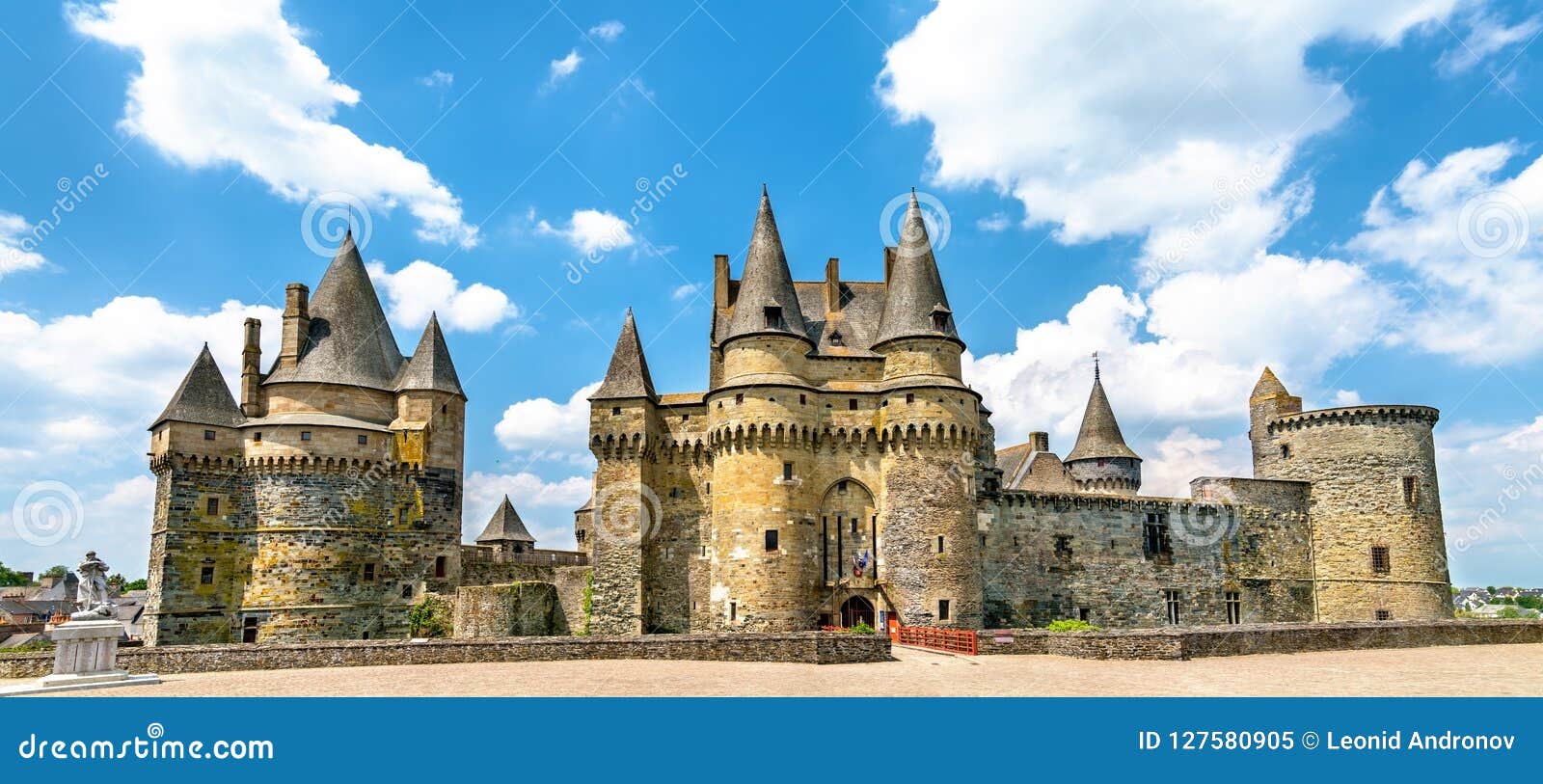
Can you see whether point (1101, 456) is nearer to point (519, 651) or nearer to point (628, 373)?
point (628, 373)

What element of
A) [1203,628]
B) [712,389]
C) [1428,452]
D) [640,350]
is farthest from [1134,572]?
[640,350]

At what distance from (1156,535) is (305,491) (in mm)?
38970

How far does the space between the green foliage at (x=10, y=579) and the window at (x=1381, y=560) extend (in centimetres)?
14094

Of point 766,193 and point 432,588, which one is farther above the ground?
point 766,193

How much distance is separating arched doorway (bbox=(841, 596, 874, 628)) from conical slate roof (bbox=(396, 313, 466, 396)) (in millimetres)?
20025

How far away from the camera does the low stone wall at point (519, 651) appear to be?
87.8ft

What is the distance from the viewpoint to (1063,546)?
47375 millimetres

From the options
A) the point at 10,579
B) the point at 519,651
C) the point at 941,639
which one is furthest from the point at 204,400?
the point at 10,579

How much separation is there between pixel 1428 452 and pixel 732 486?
3500 cm

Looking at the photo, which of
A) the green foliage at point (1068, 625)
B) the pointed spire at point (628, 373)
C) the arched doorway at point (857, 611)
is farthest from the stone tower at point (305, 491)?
the green foliage at point (1068, 625)

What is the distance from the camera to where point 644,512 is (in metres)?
43.2

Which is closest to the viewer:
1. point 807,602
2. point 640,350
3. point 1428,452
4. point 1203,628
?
point 1203,628

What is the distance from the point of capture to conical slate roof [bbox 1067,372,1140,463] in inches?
2325

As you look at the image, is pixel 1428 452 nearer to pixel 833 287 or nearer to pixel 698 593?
pixel 833 287
